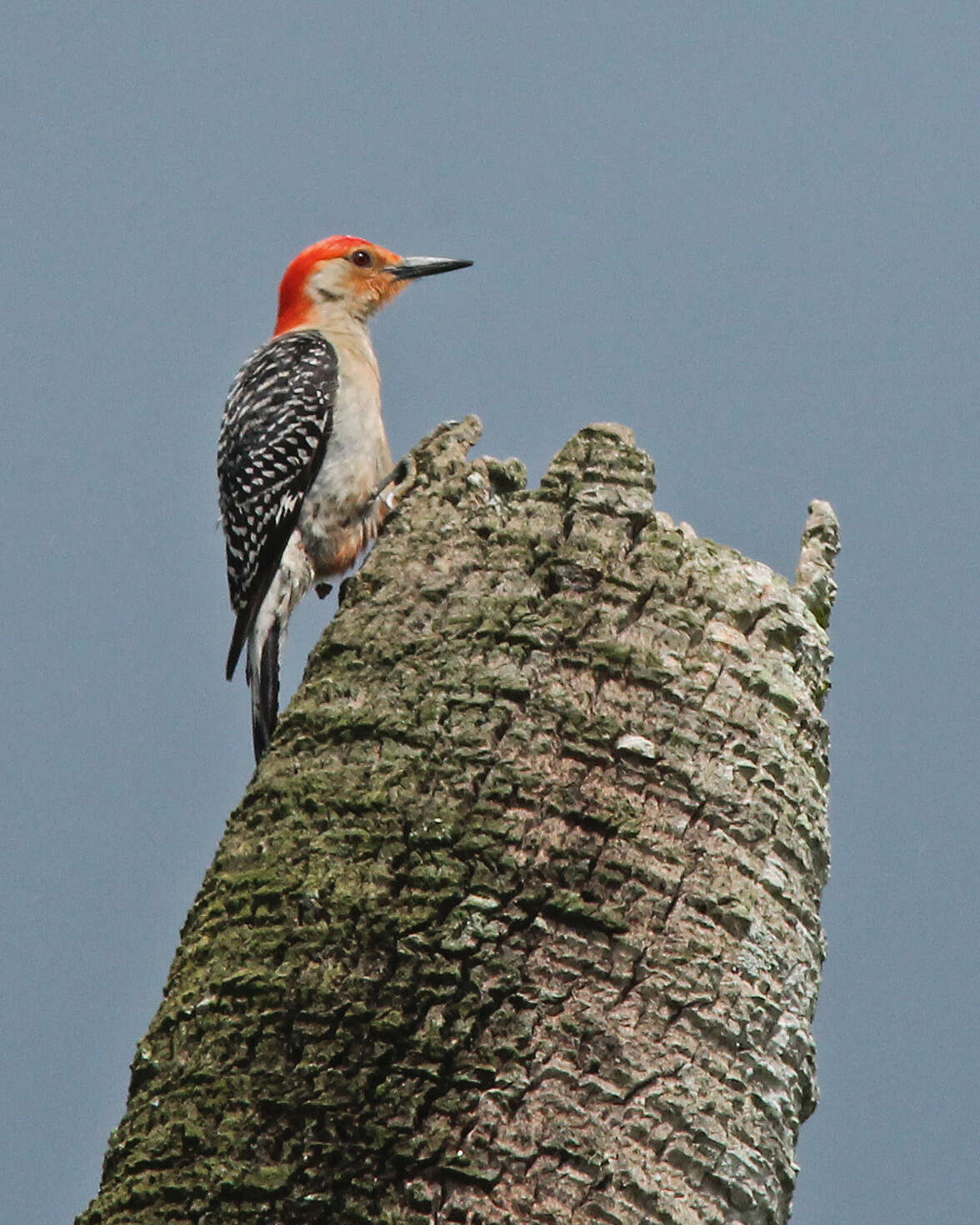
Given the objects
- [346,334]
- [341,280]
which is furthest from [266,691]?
[341,280]

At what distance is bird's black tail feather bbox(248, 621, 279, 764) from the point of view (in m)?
6.62

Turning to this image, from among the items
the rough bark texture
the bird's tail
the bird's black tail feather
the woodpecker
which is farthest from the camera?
the woodpecker

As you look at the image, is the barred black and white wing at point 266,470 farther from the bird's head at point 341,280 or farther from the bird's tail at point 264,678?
the bird's head at point 341,280

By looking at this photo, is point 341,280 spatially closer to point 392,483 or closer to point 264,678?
point 392,483

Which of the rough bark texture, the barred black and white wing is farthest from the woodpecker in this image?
the rough bark texture

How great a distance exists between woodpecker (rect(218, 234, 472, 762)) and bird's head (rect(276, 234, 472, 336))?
0.77 meters

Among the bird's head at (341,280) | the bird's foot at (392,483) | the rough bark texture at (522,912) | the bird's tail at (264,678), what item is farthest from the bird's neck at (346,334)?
the rough bark texture at (522,912)

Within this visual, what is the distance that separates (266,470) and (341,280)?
171cm

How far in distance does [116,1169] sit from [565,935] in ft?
3.63

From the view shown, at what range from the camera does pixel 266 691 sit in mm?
6926

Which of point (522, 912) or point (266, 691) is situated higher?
point (266, 691)

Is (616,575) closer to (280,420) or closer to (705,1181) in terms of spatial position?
(705,1181)

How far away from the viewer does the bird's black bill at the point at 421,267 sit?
8578 millimetres

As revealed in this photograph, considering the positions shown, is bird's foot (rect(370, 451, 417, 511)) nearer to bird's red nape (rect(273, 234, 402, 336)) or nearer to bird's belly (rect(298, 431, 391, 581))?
bird's belly (rect(298, 431, 391, 581))
